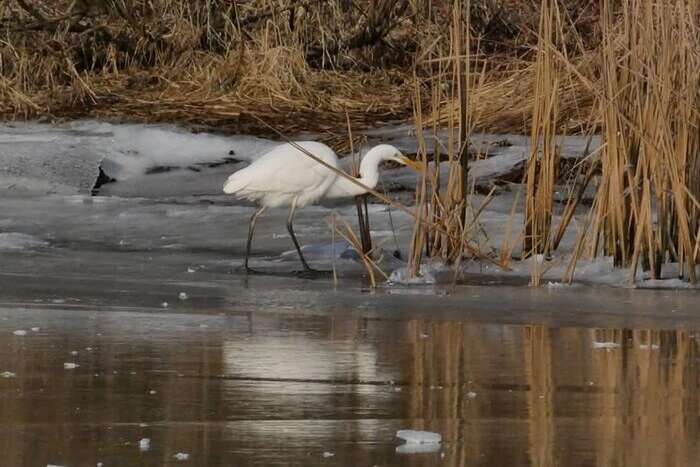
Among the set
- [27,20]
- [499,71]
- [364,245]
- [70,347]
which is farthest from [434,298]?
[27,20]

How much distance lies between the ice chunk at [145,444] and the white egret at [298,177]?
546 centimetres

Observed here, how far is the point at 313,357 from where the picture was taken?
5.67m

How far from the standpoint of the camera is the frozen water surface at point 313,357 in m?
4.24

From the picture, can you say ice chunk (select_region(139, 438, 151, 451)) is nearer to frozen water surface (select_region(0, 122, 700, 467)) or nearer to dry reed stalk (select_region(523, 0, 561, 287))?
frozen water surface (select_region(0, 122, 700, 467))

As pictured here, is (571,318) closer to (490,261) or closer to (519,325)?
(519,325)

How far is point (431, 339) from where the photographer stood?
613cm

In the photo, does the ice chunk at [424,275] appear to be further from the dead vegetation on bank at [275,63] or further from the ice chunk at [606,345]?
the ice chunk at [606,345]

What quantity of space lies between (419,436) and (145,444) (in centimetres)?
69

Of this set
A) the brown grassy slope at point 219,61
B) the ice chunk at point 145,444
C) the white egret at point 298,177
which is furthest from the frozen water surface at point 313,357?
the brown grassy slope at point 219,61

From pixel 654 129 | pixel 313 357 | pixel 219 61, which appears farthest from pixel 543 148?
pixel 219 61

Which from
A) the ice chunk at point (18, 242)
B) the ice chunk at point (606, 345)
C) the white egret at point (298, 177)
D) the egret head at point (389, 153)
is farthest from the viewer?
the egret head at point (389, 153)

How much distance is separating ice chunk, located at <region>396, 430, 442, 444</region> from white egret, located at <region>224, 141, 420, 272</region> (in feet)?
17.6

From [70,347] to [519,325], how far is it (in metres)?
1.78

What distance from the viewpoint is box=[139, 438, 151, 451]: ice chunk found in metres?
4.14
